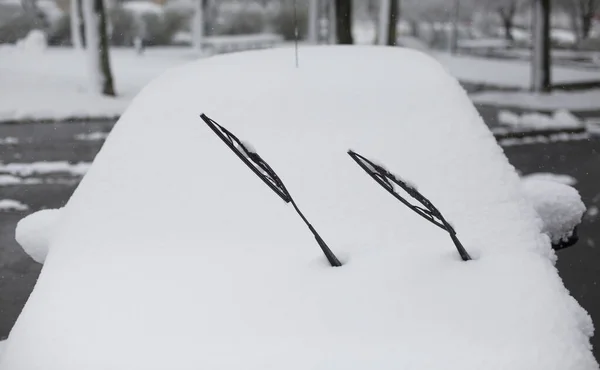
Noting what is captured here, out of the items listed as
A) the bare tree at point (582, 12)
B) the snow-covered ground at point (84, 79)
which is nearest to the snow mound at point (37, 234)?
the snow-covered ground at point (84, 79)

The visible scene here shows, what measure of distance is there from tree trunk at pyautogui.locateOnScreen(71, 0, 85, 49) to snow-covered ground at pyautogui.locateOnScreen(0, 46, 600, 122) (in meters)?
0.48

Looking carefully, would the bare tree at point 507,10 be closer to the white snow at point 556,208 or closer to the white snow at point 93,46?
the white snow at point 93,46

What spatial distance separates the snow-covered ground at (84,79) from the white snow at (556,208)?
7651 millimetres

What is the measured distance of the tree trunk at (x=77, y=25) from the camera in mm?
18688

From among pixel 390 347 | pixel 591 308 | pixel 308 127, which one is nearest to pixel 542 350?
pixel 390 347

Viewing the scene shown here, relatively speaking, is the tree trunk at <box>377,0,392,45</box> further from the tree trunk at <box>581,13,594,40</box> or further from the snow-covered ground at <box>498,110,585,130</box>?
the tree trunk at <box>581,13,594,40</box>

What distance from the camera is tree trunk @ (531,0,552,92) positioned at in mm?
14398

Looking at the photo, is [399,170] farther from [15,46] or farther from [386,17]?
[15,46]

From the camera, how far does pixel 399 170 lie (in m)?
2.63

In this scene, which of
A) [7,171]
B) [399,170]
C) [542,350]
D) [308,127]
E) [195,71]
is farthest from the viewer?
[7,171]

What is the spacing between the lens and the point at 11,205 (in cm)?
707

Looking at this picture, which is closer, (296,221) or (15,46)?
(296,221)

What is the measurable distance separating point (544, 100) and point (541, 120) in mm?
3080

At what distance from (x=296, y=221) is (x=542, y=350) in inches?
40.2
